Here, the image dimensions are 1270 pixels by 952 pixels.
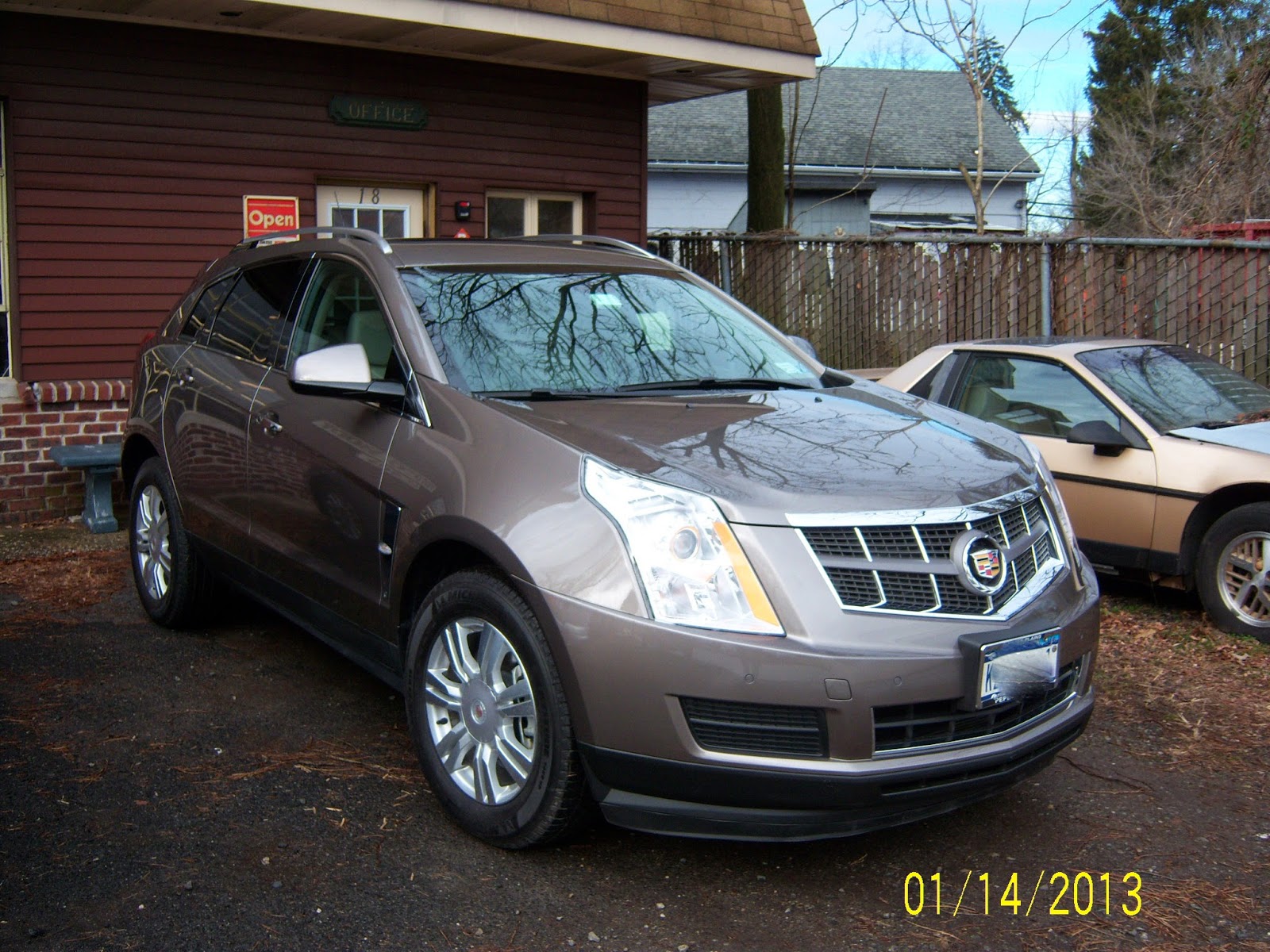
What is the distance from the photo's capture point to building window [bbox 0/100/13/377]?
28.3ft

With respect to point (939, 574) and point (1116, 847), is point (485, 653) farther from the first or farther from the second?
point (1116, 847)

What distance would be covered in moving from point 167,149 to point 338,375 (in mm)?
6018

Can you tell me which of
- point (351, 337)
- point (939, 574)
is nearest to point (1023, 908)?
point (939, 574)

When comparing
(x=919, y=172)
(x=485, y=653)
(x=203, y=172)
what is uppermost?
(x=919, y=172)

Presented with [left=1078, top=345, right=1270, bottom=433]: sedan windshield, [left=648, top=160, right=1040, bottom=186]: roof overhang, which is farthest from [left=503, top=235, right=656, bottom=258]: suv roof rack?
[left=648, top=160, right=1040, bottom=186]: roof overhang

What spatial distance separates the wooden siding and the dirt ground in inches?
179

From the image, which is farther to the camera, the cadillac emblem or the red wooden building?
the red wooden building

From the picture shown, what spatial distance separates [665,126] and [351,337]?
952 inches

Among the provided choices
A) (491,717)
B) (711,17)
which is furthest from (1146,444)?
(711,17)

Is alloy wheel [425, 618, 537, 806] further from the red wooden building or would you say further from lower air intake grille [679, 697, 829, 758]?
the red wooden building

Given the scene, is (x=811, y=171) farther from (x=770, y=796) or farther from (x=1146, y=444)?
(x=770, y=796)

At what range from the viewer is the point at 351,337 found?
15.4 ft

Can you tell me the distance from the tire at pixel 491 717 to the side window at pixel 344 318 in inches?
38.8
